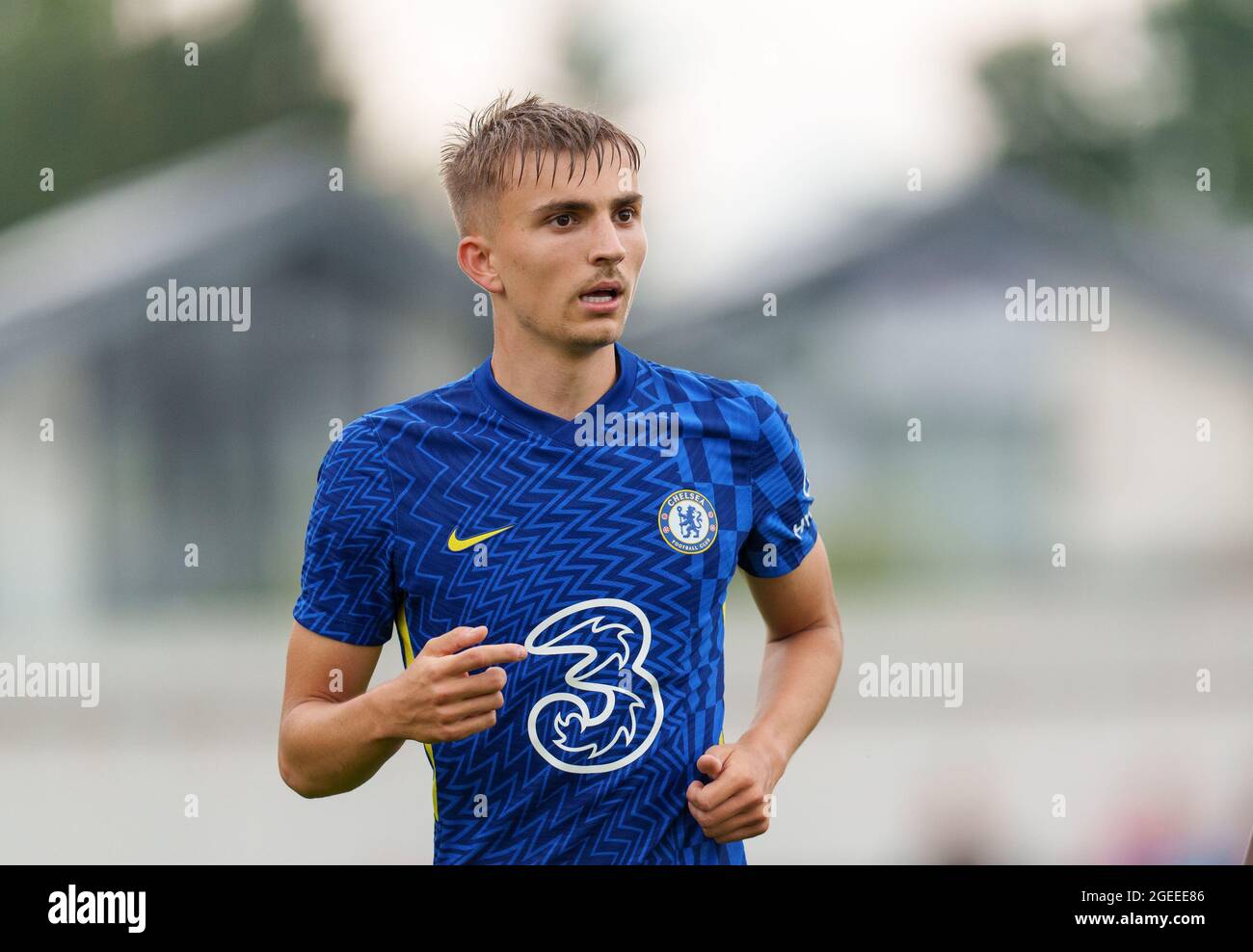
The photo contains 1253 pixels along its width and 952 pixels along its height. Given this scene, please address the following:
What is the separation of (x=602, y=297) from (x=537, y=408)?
0.30m

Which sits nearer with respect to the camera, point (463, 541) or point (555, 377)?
point (463, 541)

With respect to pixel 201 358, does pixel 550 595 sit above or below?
below

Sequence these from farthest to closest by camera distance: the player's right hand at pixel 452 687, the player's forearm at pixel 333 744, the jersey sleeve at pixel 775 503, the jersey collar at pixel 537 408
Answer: the jersey sleeve at pixel 775 503 < the jersey collar at pixel 537 408 < the player's forearm at pixel 333 744 < the player's right hand at pixel 452 687

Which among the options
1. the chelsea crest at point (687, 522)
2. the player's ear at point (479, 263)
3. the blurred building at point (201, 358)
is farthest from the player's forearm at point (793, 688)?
the blurred building at point (201, 358)

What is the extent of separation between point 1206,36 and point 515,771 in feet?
92.3

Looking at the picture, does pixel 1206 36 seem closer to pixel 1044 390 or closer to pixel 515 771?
pixel 1044 390

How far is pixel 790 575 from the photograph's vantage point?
3.17m

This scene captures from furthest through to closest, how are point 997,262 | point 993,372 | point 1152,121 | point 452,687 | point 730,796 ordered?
point 1152,121, point 993,372, point 997,262, point 730,796, point 452,687

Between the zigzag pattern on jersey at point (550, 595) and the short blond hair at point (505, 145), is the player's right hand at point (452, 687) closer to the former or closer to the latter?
the zigzag pattern on jersey at point (550, 595)

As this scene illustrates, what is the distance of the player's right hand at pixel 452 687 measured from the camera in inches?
98.5

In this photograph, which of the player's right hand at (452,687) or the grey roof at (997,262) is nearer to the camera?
the player's right hand at (452,687)

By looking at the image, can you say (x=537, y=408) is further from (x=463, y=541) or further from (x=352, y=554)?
(x=352, y=554)

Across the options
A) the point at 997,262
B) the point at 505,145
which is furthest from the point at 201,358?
the point at 505,145

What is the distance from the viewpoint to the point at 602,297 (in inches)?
114
